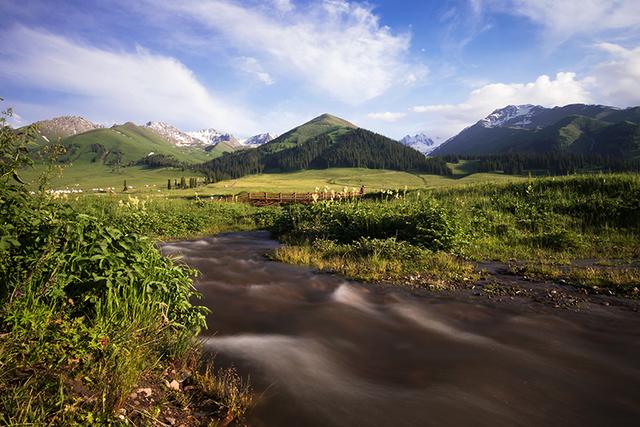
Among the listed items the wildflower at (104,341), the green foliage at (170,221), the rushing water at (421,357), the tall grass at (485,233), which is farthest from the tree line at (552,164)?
the wildflower at (104,341)

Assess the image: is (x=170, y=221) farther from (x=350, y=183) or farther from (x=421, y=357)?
(x=350, y=183)

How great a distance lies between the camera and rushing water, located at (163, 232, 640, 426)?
513cm

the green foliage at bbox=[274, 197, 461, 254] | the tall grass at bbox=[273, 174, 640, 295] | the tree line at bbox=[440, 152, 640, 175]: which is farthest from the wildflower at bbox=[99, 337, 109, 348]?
the tree line at bbox=[440, 152, 640, 175]

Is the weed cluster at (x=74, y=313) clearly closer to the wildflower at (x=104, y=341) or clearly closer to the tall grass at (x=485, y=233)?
the wildflower at (x=104, y=341)

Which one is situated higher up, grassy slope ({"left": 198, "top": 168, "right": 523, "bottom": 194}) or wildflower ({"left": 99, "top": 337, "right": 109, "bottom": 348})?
grassy slope ({"left": 198, "top": 168, "right": 523, "bottom": 194})

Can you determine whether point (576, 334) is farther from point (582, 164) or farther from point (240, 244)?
point (582, 164)

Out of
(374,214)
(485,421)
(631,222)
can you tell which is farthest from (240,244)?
(631,222)

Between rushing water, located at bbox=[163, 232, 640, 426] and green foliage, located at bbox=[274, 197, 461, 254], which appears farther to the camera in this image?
green foliage, located at bbox=[274, 197, 461, 254]

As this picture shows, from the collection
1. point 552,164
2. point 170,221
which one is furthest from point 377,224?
point 552,164

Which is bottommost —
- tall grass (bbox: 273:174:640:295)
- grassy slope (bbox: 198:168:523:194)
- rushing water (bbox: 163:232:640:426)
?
rushing water (bbox: 163:232:640:426)

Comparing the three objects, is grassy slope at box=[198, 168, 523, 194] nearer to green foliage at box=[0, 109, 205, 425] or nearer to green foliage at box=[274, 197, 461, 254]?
green foliage at box=[274, 197, 461, 254]

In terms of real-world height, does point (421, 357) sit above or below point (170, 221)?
below

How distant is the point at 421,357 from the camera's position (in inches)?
270

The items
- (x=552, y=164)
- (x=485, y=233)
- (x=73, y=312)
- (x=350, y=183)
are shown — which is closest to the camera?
(x=73, y=312)
